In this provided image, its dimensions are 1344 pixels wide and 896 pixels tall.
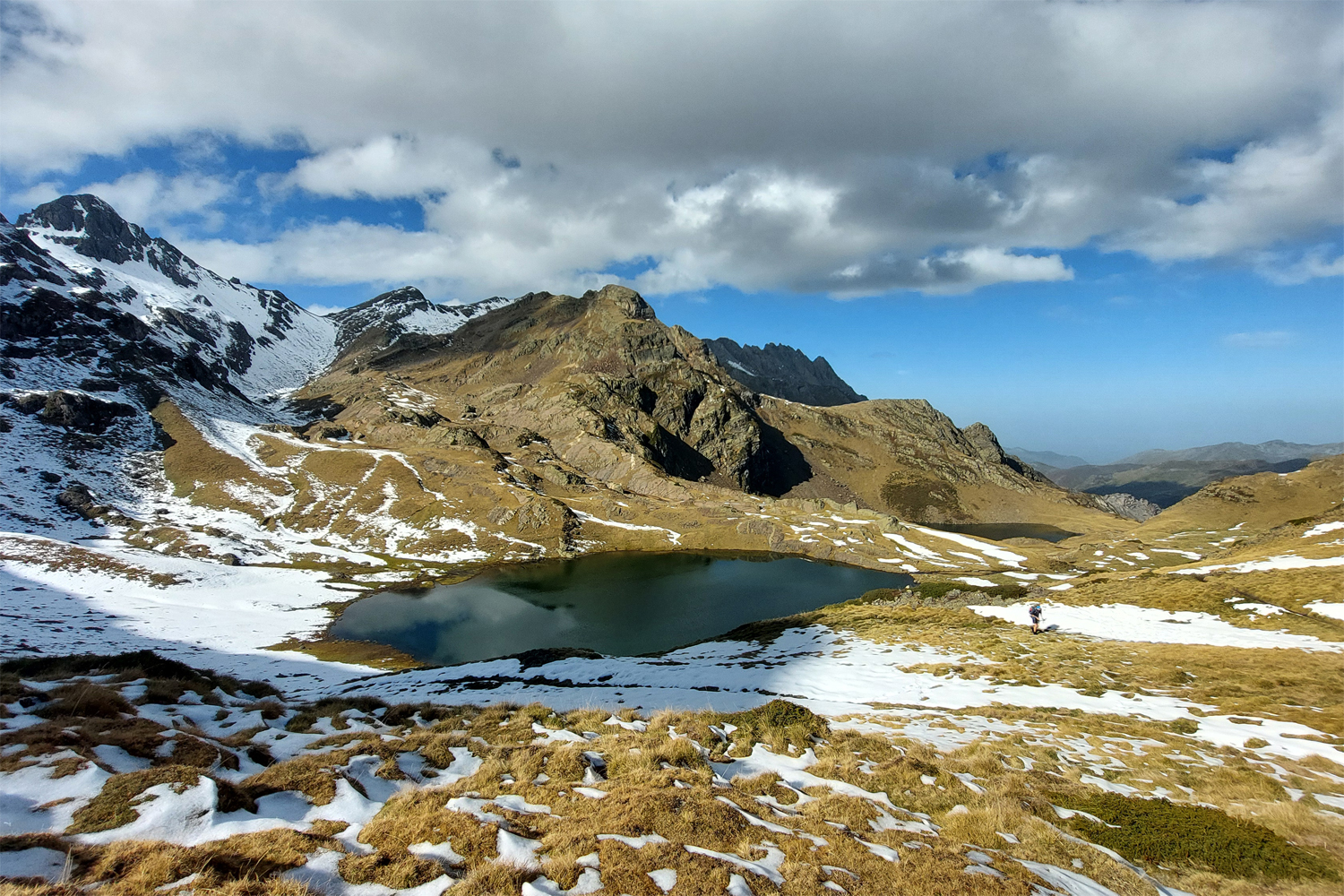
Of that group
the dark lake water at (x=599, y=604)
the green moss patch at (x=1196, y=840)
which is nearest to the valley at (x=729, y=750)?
the green moss patch at (x=1196, y=840)

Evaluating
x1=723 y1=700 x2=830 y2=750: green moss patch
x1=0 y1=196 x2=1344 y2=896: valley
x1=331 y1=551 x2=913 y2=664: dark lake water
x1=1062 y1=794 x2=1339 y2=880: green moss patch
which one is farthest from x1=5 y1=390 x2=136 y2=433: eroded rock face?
x1=1062 y1=794 x2=1339 y2=880: green moss patch

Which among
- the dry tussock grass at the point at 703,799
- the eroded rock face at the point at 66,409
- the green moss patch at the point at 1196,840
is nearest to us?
the dry tussock grass at the point at 703,799

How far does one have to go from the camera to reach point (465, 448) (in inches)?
7032

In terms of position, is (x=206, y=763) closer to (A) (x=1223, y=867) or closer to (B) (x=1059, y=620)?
(A) (x=1223, y=867)

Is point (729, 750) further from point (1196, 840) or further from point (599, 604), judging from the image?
point (599, 604)

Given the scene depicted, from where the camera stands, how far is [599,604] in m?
90.4

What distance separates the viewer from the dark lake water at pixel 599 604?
7212cm

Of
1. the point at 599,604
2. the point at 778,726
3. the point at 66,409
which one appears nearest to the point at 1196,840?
the point at 778,726

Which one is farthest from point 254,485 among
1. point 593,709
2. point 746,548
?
point 593,709

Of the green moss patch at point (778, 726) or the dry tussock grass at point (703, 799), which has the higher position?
the dry tussock grass at point (703, 799)

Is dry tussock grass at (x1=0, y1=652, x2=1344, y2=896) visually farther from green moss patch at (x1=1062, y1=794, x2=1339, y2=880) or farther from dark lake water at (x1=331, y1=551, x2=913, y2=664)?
dark lake water at (x1=331, y1=551, x2=913, y2=664)

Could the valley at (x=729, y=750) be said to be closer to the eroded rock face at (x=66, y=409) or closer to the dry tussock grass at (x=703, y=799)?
the dry tussock grass at (x=703, y=799)

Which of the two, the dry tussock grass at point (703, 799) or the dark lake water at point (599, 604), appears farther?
the dark lake water at point (599, 604)

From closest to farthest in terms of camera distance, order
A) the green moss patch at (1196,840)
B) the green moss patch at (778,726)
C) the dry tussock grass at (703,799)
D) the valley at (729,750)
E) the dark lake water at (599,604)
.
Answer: the dry tussock grass at (703,799), the valley at (729,750), the green moss patch at (1196,840), the green moss patch at (778,726), the dark lake water at (599,604)
